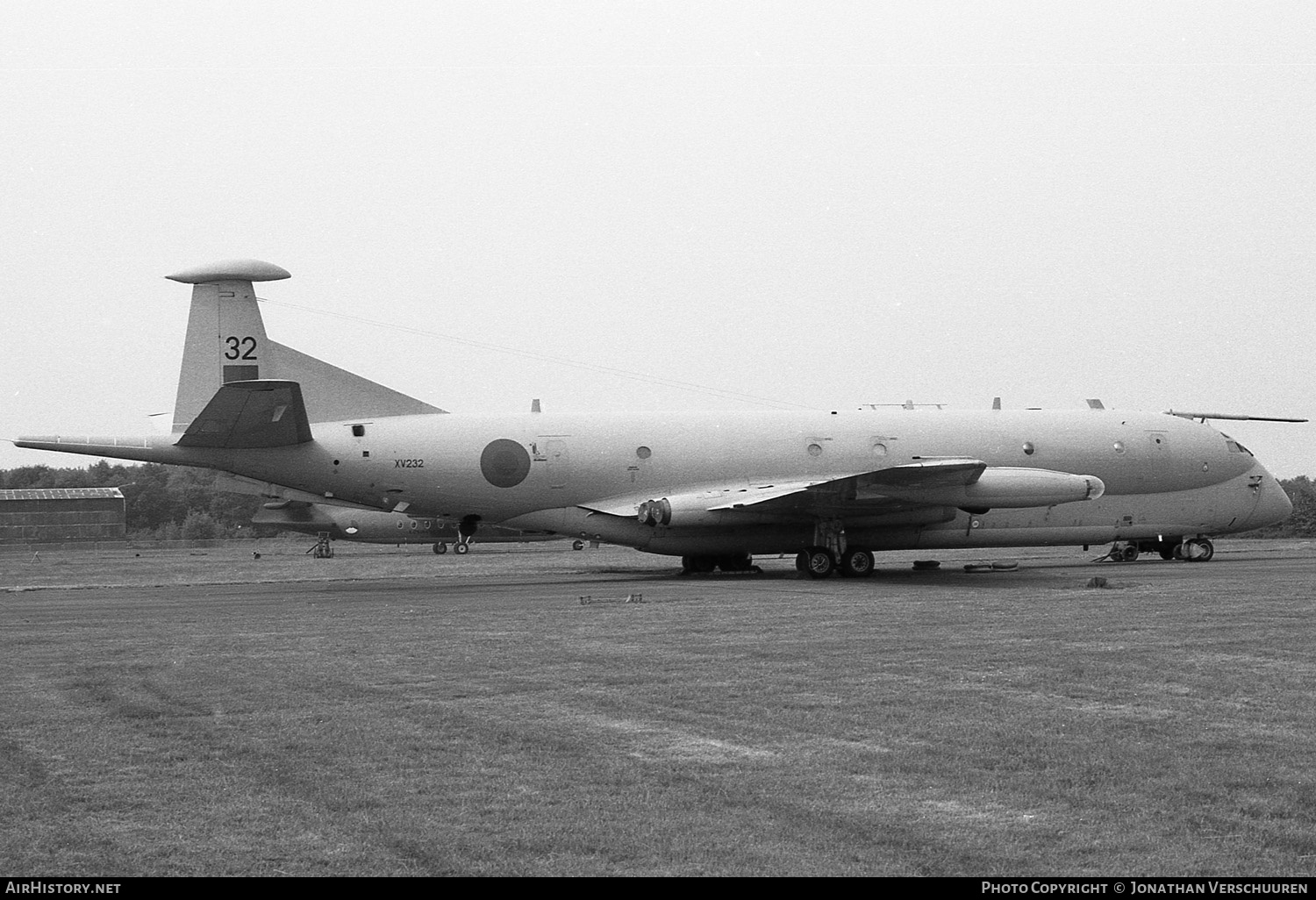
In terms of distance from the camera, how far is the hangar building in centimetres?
8625

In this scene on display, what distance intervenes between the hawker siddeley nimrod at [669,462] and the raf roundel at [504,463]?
0.04 meters

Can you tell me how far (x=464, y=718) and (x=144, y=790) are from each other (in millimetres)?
2730

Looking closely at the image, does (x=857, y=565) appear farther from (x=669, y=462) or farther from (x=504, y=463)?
(x=504, y=463)

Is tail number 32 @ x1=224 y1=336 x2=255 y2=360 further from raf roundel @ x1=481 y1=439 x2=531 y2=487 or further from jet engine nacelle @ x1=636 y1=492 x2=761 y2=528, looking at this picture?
jet engine nacelle @ x1=636 y1=492 x2=761 y2=528

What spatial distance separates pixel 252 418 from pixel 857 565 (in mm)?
12515

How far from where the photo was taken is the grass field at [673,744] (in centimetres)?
657

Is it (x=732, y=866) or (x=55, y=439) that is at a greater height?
(x=55, y=439)

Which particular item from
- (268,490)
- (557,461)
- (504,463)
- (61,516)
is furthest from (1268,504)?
(61,516)

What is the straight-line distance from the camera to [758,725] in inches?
380

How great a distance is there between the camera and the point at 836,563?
2855 cm

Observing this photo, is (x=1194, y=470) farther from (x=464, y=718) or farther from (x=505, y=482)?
(x=464, y=718)

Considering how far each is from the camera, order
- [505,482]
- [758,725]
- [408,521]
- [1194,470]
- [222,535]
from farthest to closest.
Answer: [222,535]
[408,521]
[1194,470]
[505,482]
[758,725]

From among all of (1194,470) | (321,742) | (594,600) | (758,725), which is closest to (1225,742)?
(758,725)

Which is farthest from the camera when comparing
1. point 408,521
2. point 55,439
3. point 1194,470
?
point 408,521
